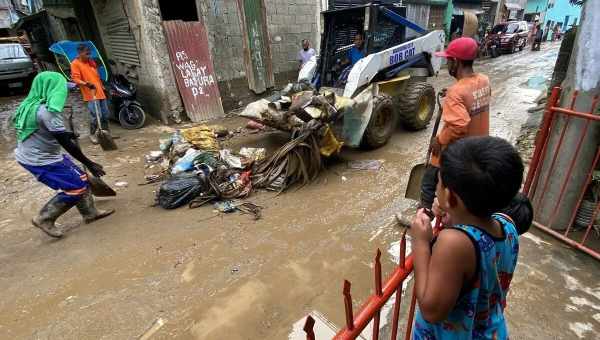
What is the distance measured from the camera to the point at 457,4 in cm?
1838

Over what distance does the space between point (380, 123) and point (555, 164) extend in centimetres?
283

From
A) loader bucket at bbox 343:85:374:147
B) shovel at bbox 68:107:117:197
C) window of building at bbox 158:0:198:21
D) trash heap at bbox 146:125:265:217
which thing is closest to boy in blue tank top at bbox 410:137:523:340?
trash heap at bbox 146:125:265:217

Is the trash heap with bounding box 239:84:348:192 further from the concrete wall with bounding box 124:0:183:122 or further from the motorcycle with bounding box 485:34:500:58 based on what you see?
the motorcycle with bounding box 485:34:500:58

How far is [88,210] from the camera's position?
3.64 m

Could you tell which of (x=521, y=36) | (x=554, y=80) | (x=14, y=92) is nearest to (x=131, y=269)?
(x=554, y=80)

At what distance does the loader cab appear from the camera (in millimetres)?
5324

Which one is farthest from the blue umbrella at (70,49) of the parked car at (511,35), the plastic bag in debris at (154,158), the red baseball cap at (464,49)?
the parked car at (511,35)

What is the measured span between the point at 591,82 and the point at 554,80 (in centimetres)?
407

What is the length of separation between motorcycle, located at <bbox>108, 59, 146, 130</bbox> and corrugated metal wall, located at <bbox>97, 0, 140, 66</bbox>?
0.71 metres

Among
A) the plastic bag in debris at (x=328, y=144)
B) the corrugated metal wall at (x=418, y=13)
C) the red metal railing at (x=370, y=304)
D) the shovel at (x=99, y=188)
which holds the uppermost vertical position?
the corrugated metal wall at (x=418, y=13)

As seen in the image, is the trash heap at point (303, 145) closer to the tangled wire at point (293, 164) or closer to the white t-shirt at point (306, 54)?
the tangled wire at point (293, 164)

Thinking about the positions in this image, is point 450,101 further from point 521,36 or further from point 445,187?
point 521,36

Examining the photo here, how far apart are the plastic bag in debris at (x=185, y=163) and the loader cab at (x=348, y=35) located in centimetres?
290

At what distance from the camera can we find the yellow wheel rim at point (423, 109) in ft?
20.0
